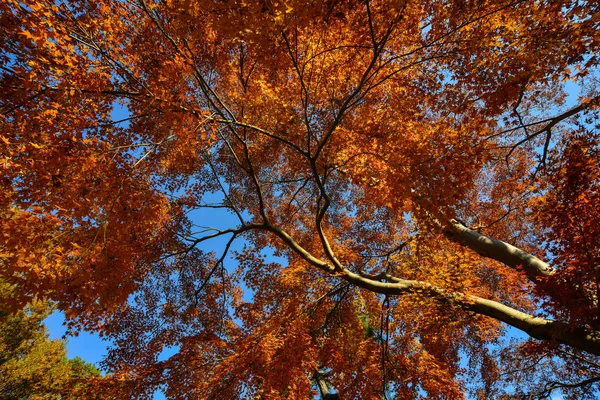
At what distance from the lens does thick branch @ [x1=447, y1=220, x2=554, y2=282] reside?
17.2 feet

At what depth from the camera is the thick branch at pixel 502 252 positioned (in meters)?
5.25

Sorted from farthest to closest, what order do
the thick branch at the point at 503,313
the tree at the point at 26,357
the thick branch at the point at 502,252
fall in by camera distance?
the tree at the point at 26,357, the thick branch at the point at 502,252, the thick branch at the point at 503,313

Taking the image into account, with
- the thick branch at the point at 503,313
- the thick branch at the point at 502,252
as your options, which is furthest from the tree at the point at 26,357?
the thick branch at the point at 502,252

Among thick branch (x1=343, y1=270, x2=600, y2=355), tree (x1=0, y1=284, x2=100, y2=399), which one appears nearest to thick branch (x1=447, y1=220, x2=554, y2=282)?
thick branch (x1=343, y1=270, x2=600, y2=355)

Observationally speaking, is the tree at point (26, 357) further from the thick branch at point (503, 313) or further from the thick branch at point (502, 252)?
the thick branch at point (502, 252)

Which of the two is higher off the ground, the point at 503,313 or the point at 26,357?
the point at 26,357

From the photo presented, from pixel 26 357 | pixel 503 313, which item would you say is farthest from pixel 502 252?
pixel 26 357

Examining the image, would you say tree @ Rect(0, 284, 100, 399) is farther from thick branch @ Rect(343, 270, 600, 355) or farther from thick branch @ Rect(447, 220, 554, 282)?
thick branch @ Rect(447, 220, 554, 282)

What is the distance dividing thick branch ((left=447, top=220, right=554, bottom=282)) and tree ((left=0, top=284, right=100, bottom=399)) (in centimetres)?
1475

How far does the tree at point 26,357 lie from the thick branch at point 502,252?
14.8 meters

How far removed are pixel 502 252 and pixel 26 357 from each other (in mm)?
18753

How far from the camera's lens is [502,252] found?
5828 millimetres

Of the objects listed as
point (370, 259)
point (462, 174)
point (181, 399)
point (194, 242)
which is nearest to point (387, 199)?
point (462, 174)

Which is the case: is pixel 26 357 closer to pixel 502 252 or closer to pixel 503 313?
pixel 503 313
